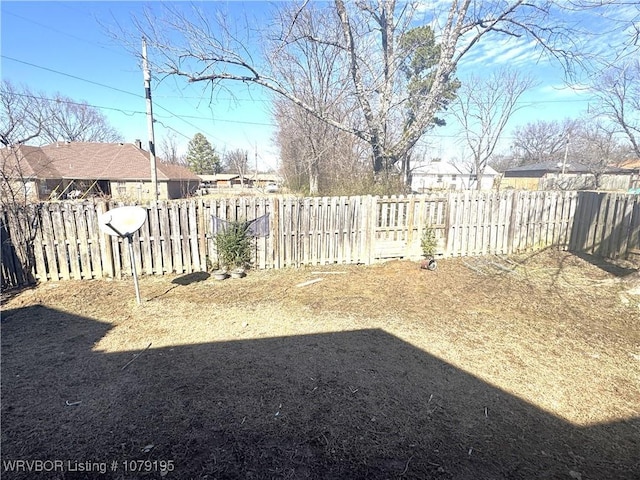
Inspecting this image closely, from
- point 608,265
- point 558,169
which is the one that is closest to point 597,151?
point 558,169

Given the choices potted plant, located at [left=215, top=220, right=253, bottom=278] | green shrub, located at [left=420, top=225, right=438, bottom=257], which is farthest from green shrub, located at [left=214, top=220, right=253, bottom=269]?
green shrub, located at [left=420, top=225, right=438, bottom=257]

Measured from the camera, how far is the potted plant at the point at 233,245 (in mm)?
6406

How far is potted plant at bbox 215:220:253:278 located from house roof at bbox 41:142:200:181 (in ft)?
74.5

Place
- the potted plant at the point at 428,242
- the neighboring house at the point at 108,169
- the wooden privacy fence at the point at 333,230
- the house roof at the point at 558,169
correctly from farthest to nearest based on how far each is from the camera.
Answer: the house roof at the point at 558,169 → the neighboring house at the point at 108,169 → the potted plant at the point at 428,242 → the wooden privacy fence at the point at 333,230

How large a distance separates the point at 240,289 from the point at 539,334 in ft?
Result: 14.8

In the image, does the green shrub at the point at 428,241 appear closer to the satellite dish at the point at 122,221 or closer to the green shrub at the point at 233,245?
the green shrub at the point at 233,245

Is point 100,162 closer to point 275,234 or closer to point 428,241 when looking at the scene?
point 275,234

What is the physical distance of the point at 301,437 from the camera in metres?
2.27

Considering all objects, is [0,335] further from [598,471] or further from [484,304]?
[484,304]

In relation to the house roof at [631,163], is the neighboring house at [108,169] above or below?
below

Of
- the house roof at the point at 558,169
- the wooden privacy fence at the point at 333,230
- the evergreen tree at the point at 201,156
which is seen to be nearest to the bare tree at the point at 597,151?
the house roof at the point at 558,169

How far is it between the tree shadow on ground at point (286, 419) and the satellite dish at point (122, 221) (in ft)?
5.59

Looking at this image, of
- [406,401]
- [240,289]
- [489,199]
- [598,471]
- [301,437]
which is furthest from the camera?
[489,199]

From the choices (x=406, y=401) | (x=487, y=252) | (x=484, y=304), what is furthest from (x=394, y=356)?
(x=487, y=252)
